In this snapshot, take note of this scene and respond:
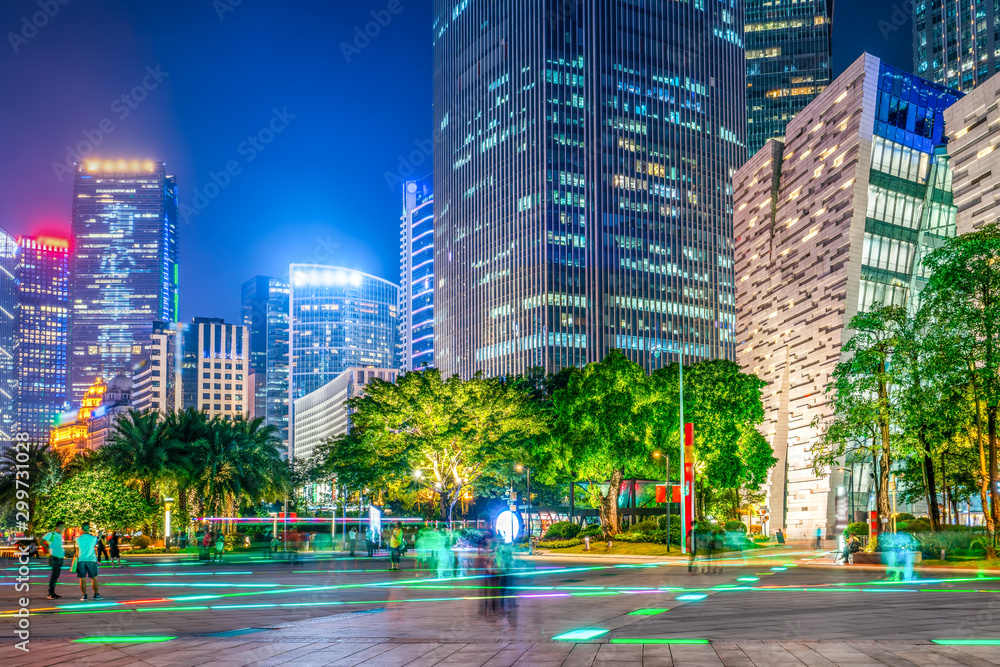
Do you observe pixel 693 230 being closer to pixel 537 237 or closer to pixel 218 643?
pixel 537 237

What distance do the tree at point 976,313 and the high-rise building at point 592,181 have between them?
116128mm

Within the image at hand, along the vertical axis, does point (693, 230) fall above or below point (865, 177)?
above

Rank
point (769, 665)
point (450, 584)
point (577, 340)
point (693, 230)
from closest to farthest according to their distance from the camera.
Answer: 1. point (769, 665)
2. point (450, 584)
3. point (577, 340)
4. point (693, 230)

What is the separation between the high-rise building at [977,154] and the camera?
7844 cm

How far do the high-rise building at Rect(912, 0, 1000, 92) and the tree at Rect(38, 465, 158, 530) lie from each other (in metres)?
176

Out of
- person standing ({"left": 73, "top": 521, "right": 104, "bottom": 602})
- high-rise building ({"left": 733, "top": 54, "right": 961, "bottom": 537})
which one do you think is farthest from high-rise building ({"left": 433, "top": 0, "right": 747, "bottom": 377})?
person standing ({"left": 73, "top": 521, "right": 104, "bottom": 602})

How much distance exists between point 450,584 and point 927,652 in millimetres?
19911

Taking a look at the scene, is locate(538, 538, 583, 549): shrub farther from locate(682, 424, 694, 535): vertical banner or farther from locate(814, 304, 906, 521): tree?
locate(814, 304, 906, 521): tree

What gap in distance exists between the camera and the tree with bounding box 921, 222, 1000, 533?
41781mm

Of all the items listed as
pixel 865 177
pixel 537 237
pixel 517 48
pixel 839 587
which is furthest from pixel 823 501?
pixel 517 48

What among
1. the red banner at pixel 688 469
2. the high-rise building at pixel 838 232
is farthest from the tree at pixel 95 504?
the high-rise building at pixel 838 232

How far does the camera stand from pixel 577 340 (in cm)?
16250

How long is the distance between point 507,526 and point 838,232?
82595 mm

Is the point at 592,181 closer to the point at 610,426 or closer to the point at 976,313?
the point at 610,426
